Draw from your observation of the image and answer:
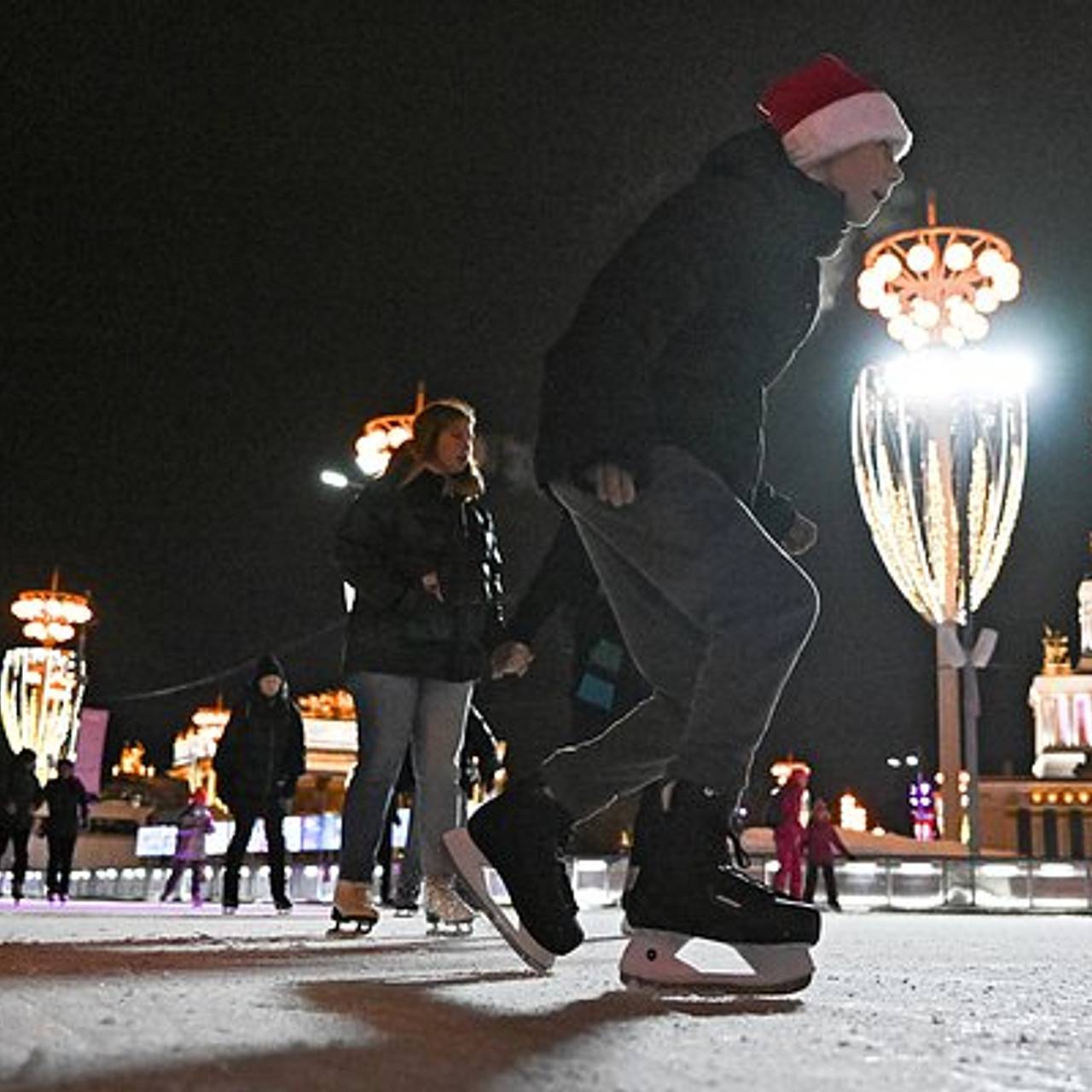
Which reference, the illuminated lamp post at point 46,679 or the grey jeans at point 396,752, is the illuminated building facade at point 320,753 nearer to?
the illuminated lamp post at point 46,679

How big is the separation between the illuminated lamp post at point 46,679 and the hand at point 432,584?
47074mm

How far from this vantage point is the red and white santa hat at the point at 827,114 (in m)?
2.81

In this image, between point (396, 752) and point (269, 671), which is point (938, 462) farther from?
point (396, 752)

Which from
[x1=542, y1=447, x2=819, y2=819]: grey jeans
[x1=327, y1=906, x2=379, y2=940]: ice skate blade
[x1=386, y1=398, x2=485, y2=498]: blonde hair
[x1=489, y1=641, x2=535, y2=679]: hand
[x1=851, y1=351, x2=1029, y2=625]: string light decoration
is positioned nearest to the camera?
[x1=542, y1=447, x2=819, y2=819]: grey jeans

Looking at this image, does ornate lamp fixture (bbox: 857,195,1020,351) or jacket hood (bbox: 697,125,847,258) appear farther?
ornate lamp fixture (bbox: 857,195,1020,351)

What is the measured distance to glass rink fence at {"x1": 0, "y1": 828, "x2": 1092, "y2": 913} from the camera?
42.2ft

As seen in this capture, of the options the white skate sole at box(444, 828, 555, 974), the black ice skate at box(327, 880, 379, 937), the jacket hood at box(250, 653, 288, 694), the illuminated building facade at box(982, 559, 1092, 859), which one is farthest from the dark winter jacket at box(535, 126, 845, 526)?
the illuminated building facade at box(982, 559, 1092, 859)

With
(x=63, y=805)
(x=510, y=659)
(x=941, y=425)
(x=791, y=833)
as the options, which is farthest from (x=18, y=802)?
(x=941, y=425)

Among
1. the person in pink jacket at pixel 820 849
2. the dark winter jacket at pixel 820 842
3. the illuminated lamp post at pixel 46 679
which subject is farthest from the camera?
the illuminated lamp post at pixel 46 679

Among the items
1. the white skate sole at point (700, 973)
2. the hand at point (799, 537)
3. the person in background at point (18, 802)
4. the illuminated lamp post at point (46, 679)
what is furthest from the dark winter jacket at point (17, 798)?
the illuminated lamp post at point (46, 679)

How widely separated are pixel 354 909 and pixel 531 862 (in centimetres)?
203

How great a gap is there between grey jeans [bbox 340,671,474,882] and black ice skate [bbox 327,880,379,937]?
0.03 metres

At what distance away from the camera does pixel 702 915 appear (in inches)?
95.9

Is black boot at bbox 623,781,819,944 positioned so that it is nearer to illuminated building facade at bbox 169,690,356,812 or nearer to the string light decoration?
the string light decoration
